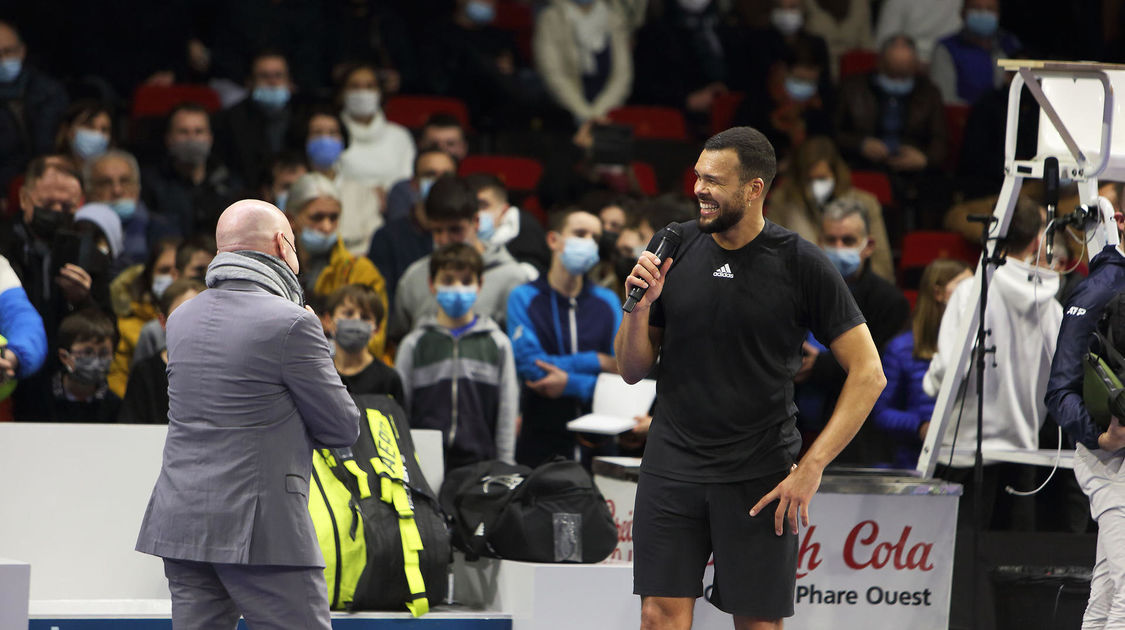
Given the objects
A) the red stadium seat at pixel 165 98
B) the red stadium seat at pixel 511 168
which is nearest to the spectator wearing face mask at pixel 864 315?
the red stadium seat at pixel 511 168

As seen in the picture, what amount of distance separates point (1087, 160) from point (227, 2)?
22.3 ft

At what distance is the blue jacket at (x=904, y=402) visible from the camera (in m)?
6.47

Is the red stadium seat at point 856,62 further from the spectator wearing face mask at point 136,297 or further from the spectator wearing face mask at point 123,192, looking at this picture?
the spectator wearing face mask at point 136,297

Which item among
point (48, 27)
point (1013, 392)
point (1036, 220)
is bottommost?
point (1013, 392)

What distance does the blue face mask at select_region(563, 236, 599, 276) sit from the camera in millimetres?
A: 6914

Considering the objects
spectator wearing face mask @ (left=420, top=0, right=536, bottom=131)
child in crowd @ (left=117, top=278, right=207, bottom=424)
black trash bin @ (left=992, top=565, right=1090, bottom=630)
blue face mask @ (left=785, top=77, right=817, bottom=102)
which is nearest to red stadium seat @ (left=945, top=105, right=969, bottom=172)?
blue face mask @ (left=785, top=77, right=817, bottom=102)

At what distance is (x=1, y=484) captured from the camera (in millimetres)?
5188

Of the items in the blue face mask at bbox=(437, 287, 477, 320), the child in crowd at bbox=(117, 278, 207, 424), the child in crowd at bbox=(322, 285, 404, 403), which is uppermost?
the blue face mask at bbox=(437, 287, 477, 320)

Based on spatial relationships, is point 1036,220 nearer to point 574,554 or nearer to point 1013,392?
point 1013,392

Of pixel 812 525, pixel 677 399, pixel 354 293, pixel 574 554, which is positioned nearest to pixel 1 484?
pixel 354 293

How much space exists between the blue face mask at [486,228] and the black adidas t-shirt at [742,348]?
3695 mm

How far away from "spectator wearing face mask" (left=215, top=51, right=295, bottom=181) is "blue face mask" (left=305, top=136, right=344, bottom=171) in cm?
48

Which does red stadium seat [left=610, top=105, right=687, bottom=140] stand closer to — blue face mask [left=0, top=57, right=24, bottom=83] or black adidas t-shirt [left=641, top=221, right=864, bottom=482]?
blue face mask [left=0, top=57, right=24, bottom=83]

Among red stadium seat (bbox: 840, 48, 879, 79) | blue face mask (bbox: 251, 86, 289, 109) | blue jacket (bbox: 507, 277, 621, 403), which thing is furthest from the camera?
red stadium seat (bbox: 840, 48, 879, 79)
